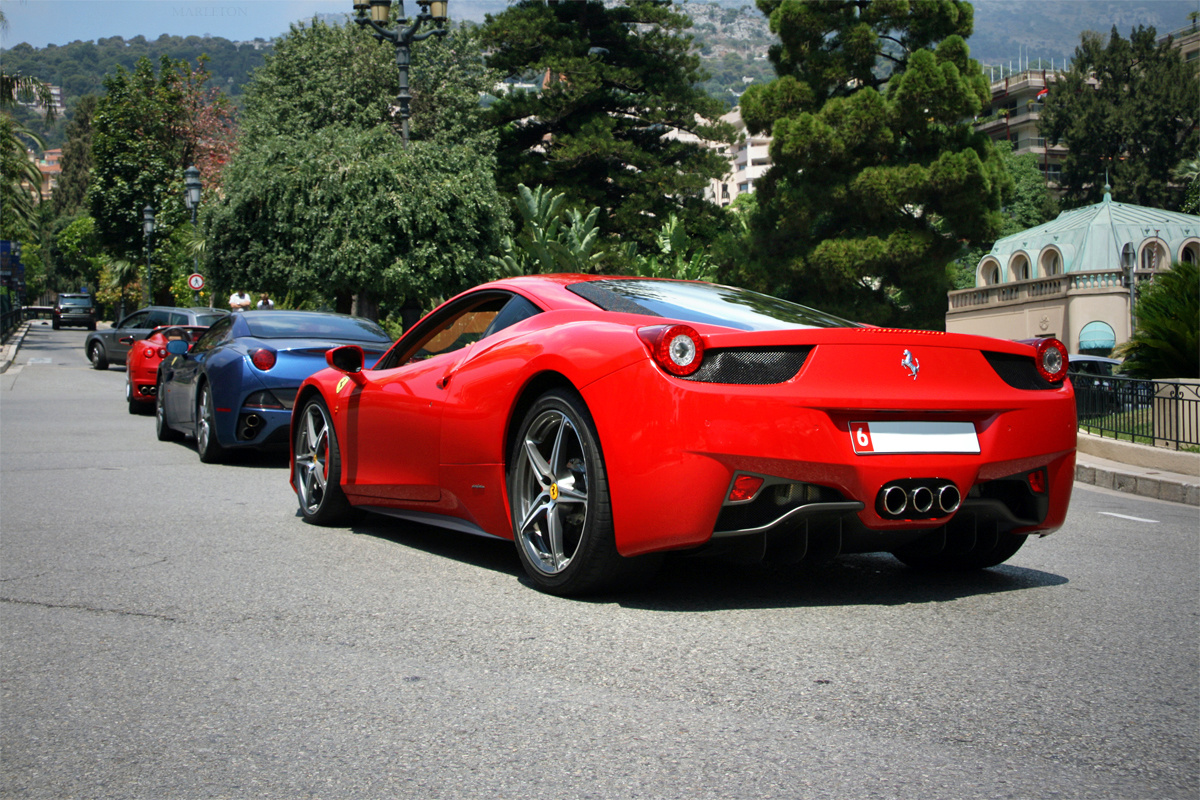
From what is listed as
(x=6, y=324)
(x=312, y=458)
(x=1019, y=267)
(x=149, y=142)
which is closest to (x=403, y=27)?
(x=312, y=458)

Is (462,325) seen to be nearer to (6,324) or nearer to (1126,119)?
(6,324)

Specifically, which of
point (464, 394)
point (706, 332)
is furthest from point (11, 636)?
Answer: point (706, 332)

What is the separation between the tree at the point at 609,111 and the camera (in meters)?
44.0

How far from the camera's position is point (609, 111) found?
46.4 meters

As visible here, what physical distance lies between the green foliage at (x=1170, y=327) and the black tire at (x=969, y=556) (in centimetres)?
937

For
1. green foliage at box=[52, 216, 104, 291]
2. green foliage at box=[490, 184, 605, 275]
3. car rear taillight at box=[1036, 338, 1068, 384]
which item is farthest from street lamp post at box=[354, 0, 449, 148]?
green foliage at box=[52, 216, 104, 291]

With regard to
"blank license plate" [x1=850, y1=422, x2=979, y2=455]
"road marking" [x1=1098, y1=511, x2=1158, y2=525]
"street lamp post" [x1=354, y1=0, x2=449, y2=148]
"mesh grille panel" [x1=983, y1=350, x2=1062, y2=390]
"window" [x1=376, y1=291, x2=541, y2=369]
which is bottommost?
"road marking" [x1=1098, y1=511, x2=1158, y2=525]

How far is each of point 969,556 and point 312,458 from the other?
3.66 meters

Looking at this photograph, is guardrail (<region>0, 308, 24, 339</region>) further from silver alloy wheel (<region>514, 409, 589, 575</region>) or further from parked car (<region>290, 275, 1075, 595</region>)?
silver alloy wheel (<region>514, 409, 589, 575</region>)

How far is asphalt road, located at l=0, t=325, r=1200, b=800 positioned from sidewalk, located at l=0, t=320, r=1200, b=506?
427cm

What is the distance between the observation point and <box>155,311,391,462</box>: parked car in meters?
9.48

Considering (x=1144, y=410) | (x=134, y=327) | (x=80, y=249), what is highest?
(x=80, y=249)

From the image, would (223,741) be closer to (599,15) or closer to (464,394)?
(464,394)

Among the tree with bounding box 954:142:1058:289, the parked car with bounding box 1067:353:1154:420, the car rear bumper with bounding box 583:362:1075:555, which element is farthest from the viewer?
the tree with bounding box 954:142:1058:289
